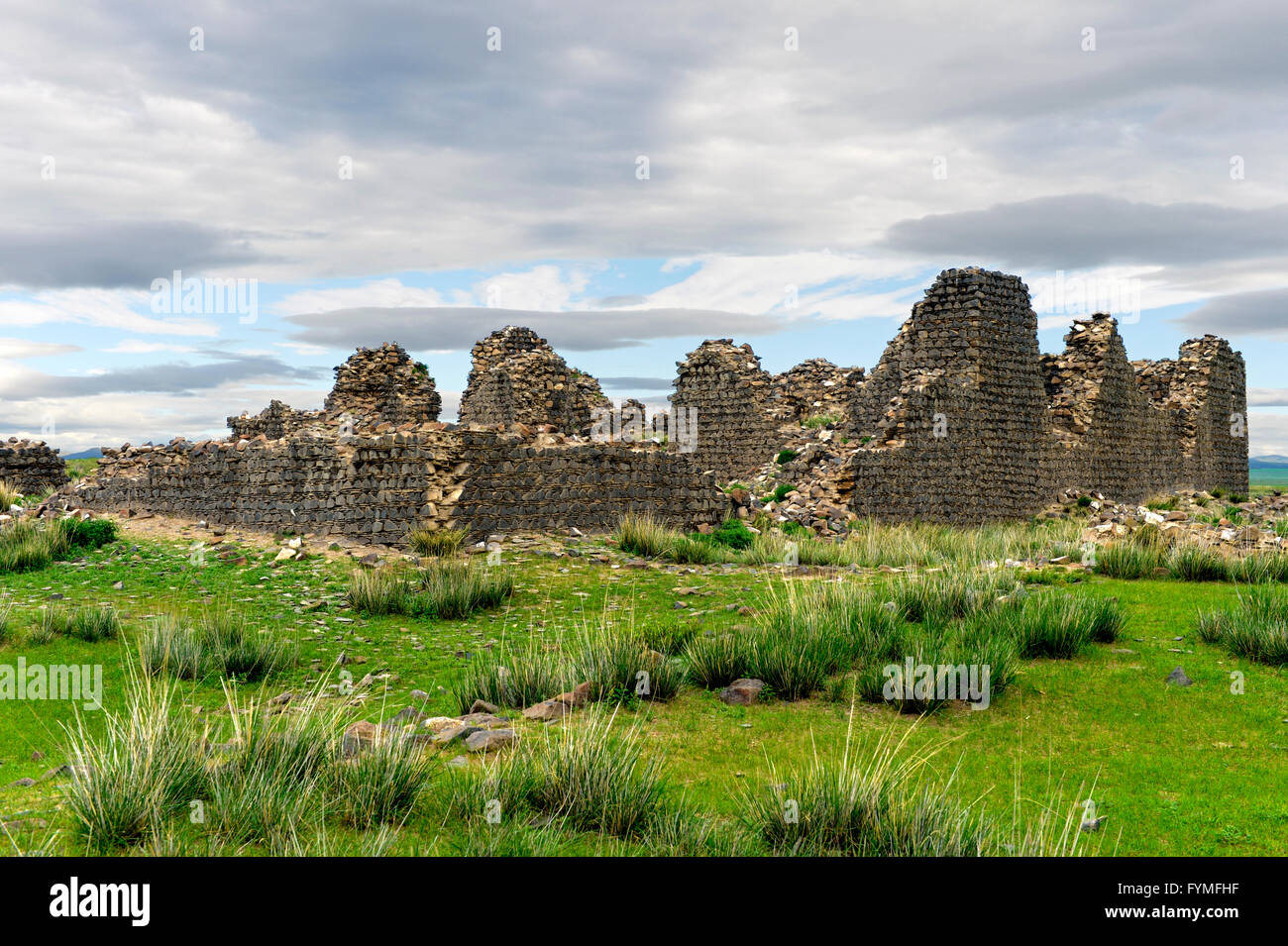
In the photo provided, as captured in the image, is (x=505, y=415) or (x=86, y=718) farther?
(x=505, y=415)

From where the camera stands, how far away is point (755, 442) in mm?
23969

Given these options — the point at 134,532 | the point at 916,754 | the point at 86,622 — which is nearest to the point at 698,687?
the point at 916,754

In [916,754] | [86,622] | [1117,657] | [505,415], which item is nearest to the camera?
[916,754]

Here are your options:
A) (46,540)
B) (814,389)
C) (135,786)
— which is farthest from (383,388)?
(135,786)

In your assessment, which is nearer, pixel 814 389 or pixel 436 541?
pixel 436 541

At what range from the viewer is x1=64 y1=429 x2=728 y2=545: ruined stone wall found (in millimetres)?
14336

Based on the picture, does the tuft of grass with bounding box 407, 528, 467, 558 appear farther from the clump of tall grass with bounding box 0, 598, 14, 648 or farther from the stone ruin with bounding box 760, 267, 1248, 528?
the stone ruin with bounding box 760, 267, 1248, 528

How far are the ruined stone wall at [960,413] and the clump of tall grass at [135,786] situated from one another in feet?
50.8

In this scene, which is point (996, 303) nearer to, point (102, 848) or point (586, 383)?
point (586, 383)

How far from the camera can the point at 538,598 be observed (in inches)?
457

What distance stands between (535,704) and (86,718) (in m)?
3.52

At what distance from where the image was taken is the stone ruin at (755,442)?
14.8 m

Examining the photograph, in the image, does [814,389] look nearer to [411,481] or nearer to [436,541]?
[411,481]

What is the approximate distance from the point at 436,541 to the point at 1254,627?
995cm
